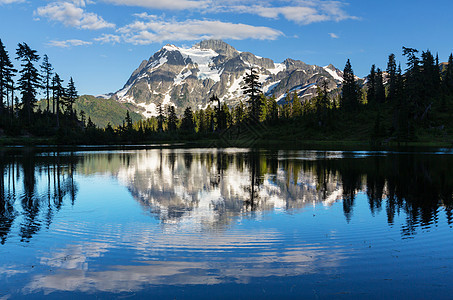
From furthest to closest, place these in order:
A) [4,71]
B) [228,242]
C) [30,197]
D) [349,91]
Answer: [349,91] → [4,71] → [30,197] → [228,242]

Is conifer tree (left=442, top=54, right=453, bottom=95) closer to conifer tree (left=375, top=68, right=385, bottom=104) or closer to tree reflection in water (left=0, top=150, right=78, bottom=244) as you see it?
conifer tree (left=375, top=68, right=385, bottom=104)

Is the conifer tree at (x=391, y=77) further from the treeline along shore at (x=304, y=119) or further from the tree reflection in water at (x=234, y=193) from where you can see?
the tree reflection in water at (x=234, y=193)

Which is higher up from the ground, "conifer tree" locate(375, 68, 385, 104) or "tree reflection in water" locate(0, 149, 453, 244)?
"conifer tree" locate(375, 68, 385, 104)

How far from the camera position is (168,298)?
6.70 meters

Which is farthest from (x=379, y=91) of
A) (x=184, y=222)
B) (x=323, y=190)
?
(x=184, y=222)

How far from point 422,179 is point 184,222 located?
19.0 meters

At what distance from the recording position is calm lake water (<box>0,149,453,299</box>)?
7.18 metres

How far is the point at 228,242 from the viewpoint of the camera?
1005 cm

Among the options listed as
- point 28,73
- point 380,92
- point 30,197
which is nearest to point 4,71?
point 28,73

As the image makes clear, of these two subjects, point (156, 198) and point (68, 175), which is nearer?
point (156, 198)

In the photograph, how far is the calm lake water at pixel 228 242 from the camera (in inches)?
283

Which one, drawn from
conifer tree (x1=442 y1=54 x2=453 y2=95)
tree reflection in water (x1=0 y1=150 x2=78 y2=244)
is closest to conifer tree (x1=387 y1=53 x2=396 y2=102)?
conifer tree (x1=442 y1=54 x2=453 y2=95)

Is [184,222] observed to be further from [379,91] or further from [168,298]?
[379,91]

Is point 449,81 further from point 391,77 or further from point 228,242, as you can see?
point 228,242
